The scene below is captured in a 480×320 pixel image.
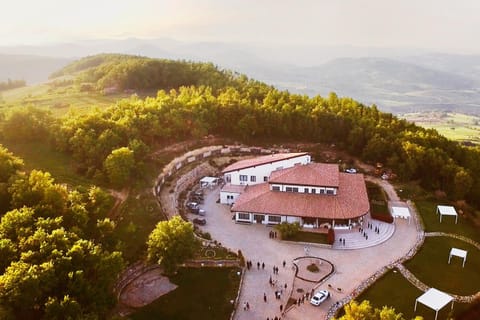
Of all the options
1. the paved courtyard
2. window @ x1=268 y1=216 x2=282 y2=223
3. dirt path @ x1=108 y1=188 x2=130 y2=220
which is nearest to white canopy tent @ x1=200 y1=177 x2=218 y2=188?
the paved courtyard

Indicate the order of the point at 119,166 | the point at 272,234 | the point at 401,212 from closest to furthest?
the point at 272,234, the point at 119,166, the point at 401,212

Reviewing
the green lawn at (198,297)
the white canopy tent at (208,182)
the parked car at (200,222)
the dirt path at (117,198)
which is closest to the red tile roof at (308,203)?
the parked car at (200,222)

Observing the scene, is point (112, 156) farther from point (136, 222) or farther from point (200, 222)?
point (200, 222)

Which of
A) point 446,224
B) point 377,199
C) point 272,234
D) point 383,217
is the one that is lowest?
point 272,234

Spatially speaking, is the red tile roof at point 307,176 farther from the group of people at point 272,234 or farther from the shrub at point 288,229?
the group of people at point 272,234

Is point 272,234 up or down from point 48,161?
down

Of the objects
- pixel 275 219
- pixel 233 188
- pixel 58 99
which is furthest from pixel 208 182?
pixel 58 99
